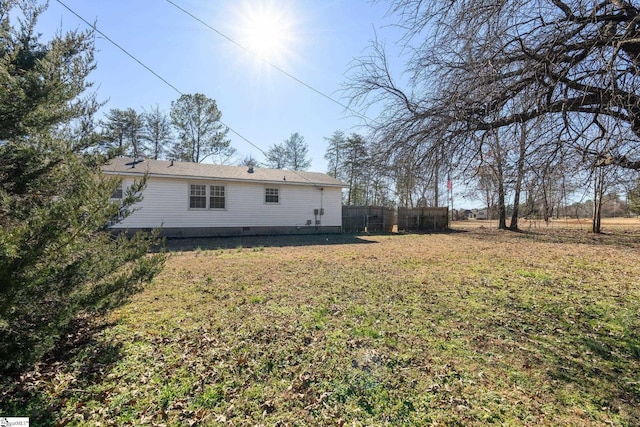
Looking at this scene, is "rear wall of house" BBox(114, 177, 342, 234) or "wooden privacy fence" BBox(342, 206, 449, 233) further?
"wooden privacy fence" BBox(342, 206, 449, 233)

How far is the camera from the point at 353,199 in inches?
1070

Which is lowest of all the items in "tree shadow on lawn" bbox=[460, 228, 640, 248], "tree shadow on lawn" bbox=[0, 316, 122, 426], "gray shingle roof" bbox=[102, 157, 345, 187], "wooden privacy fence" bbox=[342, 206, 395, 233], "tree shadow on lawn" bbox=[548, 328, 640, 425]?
"tree shadow on lawn" bbox=[548, 328, 640, 425]

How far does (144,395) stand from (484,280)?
233 inches

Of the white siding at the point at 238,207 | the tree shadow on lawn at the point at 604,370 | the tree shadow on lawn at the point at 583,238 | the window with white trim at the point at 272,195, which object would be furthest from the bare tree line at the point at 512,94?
the window with white trim at the point at 272,195

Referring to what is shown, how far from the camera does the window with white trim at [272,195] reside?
1400 centimetres

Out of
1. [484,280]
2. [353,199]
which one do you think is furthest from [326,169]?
[484,280]

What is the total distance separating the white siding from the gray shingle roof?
0.31 meters

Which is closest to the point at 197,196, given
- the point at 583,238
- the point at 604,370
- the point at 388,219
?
the point at 388,219

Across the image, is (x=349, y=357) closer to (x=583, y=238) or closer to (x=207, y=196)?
(x=207, y=196)

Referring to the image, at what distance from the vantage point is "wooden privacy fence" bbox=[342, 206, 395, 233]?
54.5ft

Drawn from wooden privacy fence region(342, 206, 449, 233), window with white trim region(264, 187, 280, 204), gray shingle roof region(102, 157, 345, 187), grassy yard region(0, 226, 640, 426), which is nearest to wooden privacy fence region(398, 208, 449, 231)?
wooden privacy fence region(342, 206, 449, 233)

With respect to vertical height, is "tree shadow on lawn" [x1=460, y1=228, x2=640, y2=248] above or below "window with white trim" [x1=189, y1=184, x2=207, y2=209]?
below

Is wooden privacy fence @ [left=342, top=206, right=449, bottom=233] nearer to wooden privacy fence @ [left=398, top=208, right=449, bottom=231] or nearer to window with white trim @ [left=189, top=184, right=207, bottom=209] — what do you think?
wooden privacy fence @ [left=398, top=208, right=449, bottom=231]

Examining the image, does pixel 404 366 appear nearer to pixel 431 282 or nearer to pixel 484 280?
pixel 431 282
